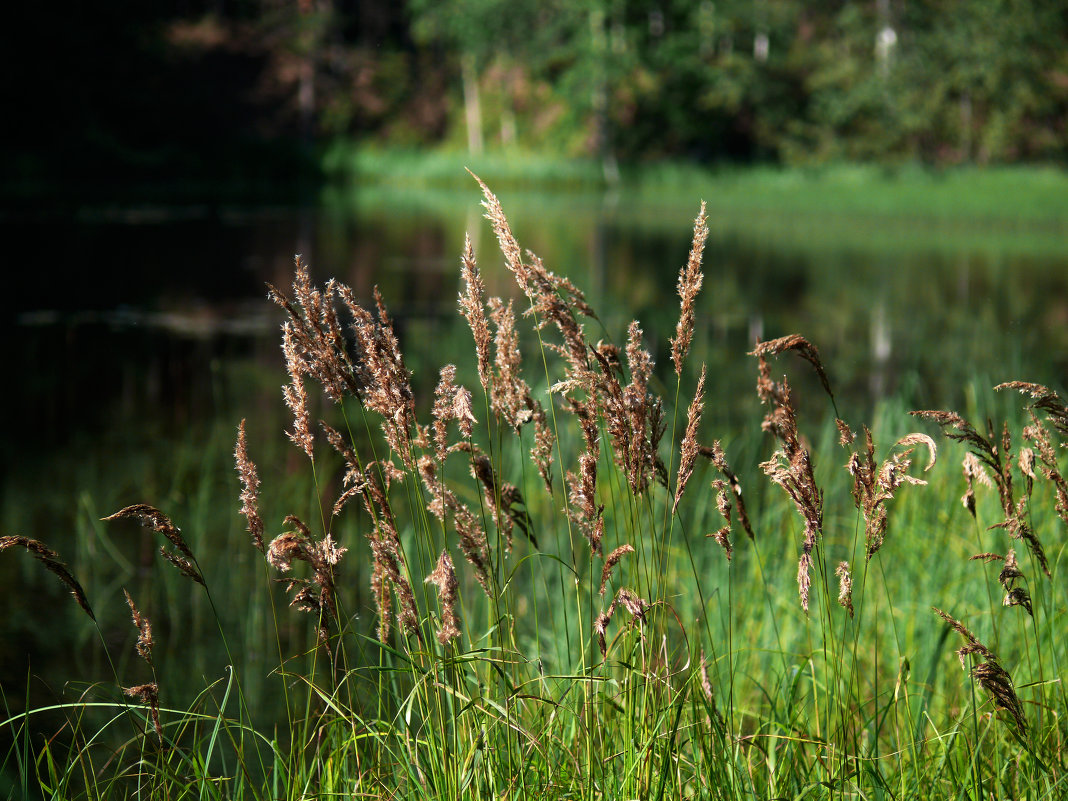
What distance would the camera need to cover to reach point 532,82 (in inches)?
1534

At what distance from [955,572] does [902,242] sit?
15213 millimetres

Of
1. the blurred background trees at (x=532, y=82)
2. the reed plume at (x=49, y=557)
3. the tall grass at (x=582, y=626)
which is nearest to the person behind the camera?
the reed plume at (x=49, y=557)

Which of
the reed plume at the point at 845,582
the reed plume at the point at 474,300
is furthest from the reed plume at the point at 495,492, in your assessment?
the reed plume at the point at 845,582

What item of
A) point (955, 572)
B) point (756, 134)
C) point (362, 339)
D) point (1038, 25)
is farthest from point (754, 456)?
point (756, 134)

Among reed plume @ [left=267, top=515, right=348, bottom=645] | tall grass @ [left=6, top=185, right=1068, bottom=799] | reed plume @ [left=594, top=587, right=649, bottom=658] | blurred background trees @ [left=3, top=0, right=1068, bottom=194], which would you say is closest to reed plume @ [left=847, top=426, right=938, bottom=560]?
tall grass @ [left=6, top=185, right=1068, bottom=799]

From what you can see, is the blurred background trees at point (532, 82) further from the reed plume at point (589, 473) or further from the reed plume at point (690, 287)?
the reed plume at point (690, 287)

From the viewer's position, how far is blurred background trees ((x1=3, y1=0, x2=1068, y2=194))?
85.4ft

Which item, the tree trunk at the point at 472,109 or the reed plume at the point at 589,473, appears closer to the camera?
the reed plume at the point at 589,473

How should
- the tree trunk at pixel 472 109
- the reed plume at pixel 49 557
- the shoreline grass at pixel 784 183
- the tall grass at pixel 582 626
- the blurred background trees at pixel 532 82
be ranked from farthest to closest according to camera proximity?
1. the tree trunk at pixel 472 109
2. the blurred background trees at pixel 532 82
3. the shoreline grass at pixel 784 183
4. the tall grass at pixel 582 626
5. the reed plume at pixel 49 557

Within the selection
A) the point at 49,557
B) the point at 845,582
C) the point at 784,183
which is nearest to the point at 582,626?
the point at 845,582

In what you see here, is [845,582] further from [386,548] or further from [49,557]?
[49,557]

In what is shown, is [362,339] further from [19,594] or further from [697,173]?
[697,173]

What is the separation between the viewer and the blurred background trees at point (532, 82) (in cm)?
2603

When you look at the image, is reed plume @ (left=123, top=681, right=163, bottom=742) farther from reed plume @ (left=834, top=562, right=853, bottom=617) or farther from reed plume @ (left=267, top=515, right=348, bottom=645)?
reed plume @ (left=834, top=562, right=853, bottom=617)
